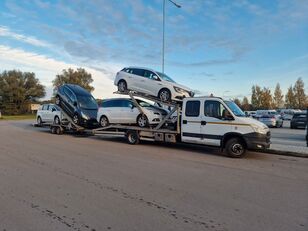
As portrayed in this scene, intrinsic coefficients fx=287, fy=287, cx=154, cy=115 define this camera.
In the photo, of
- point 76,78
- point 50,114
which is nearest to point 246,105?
point 76,78

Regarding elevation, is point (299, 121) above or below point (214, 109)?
below

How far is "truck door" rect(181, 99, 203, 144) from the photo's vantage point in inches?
451

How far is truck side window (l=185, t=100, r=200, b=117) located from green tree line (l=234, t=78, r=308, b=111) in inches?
2850

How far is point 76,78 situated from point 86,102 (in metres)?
69.6

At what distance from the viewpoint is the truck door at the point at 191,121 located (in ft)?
37.6

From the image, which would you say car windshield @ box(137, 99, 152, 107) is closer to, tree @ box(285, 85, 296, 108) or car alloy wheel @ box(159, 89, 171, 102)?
car alloy wheel @ box(159, 89, 171, 102)

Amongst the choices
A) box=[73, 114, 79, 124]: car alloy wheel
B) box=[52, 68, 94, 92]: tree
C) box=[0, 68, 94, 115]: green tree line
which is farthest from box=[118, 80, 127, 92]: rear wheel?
box=[52, 68, 94, 92]: tree

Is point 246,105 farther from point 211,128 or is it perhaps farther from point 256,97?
point 211,128

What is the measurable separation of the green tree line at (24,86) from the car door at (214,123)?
71114 mm

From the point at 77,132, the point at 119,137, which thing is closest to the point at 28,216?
the point at 119,137

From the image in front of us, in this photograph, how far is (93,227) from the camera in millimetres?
4223

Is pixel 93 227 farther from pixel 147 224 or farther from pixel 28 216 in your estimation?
pixel 28 216

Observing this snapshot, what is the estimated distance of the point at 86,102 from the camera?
1834 centimetres

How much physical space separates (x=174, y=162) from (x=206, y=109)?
2.94m
